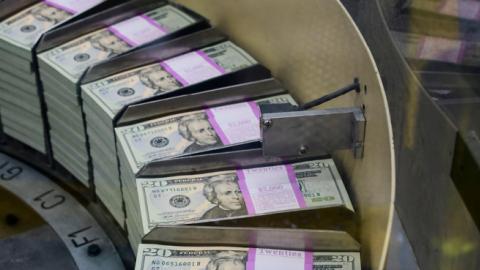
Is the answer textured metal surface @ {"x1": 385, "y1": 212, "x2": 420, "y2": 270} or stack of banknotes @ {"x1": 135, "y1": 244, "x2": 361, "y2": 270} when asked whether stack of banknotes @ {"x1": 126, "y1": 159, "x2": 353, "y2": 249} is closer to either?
stack of banknotes @ {"x1": 135, "y1": 244, "x2": 361, "y2": 270}

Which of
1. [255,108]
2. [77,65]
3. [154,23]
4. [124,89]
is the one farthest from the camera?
[154,23]

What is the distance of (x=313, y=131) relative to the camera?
189 cm

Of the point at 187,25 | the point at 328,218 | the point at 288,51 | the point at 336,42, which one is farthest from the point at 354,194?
the point at 187,25

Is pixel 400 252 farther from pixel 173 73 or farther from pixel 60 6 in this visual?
pixel 60 6

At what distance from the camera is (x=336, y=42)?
1.99m

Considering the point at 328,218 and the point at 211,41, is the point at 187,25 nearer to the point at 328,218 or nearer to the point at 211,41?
the point at 211,41

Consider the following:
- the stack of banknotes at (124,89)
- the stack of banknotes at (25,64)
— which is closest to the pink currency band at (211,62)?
the stack of banknotes at (124,89)

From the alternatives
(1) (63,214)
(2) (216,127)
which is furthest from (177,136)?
(1) (63,214)

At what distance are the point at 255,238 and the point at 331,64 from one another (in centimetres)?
54

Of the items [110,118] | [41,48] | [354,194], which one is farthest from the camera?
[41,48]

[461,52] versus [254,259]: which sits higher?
[461,52]

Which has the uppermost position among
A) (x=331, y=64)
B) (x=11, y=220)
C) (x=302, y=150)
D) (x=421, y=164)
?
(x=331, y=64)

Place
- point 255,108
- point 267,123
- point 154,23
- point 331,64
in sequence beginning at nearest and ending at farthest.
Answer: point 267,123, point 331,64, point 255,108, point 154,23

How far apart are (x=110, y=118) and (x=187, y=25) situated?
574 millimetres
